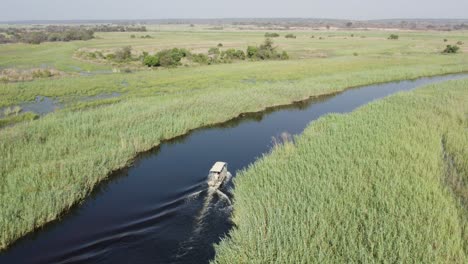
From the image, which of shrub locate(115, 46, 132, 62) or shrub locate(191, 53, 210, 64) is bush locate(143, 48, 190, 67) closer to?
shrub locate(191, 53, 210, 64)

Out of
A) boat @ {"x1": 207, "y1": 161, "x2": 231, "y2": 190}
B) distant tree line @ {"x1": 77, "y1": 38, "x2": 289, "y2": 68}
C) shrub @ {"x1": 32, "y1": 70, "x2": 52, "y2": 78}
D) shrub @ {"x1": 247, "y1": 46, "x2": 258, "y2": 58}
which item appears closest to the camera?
boat @ {"x1": 207, "y1": 161, "x2": 231, "y2": 190}

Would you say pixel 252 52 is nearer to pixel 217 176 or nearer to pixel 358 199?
pixel 217 176

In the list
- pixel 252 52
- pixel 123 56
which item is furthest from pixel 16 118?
pixel 252 52

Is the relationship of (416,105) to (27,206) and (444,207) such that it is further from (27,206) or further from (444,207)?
(27,206)

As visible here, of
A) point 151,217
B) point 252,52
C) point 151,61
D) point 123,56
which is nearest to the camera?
point 151,217

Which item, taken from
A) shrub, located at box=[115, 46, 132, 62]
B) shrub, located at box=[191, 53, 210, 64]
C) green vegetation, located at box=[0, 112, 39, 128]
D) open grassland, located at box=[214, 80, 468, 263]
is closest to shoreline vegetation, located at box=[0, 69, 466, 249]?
green vegetation, located at box=[0, 112, 39, 128]

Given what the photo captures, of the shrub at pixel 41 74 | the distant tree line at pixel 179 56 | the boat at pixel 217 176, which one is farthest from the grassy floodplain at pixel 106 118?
the distant tree line at pixel 179 56

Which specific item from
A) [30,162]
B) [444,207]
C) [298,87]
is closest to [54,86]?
[30,162]
